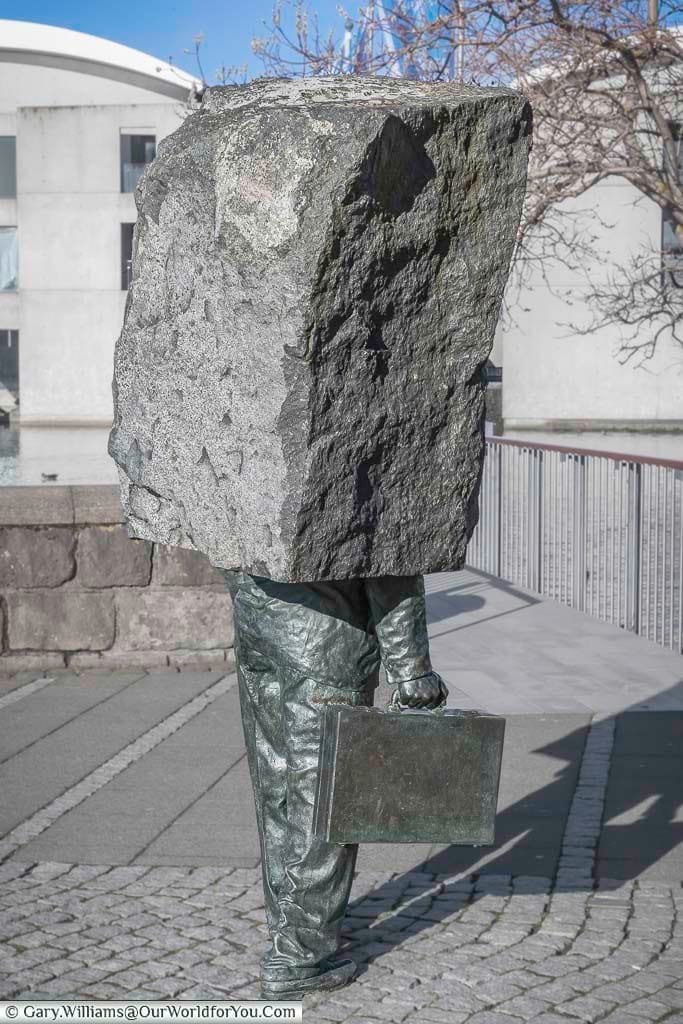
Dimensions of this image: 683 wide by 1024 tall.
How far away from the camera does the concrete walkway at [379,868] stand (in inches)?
→ 155

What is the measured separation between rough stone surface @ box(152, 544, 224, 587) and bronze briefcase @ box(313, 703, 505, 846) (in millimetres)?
4773

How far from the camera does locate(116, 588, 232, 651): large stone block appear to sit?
329 inches

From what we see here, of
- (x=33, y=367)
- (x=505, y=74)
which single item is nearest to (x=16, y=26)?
(x=33, y=367)

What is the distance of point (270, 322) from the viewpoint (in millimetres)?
3432

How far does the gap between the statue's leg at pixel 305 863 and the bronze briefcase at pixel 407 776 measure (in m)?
0.19

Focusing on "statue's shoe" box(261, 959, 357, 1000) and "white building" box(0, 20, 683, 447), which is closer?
"statue's shoe" box(261, 959, 357, 1000)

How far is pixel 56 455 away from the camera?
25.8 metres

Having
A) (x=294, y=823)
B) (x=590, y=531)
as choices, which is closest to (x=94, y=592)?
(x=590, y=531)

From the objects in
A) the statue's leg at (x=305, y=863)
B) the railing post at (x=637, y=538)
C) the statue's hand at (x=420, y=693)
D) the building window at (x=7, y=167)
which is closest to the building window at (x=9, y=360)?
the building window at (x=7, y=167)

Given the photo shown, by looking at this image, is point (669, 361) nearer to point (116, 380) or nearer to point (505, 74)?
point (505, 74)

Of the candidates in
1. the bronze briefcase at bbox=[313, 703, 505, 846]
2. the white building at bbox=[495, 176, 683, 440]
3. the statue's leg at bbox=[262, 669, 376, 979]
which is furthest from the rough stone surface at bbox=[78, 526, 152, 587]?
the white building at bbox=[495, 176, 683, 440]

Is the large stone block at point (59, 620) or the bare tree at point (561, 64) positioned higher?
the bare tree at point (561, 64)

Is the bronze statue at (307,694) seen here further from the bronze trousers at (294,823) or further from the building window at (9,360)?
the building window at (9,360)

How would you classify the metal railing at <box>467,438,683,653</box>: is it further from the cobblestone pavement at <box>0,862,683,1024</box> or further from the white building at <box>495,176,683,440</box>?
the white building at <box>495,176,683,440</box>
